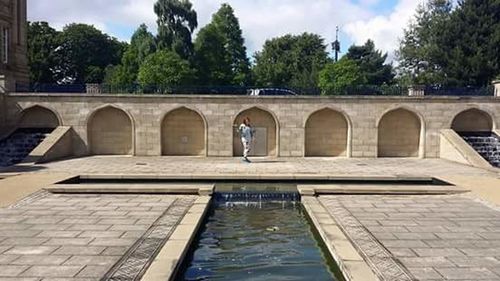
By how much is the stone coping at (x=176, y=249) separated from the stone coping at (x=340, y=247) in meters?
2.15

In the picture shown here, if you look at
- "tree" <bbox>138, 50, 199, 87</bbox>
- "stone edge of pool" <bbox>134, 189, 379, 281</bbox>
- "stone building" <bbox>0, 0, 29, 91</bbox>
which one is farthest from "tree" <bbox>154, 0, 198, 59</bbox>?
"stone edge of pool" <bbox>134, 189, 379, 281</bbox>

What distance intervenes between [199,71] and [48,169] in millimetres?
25536

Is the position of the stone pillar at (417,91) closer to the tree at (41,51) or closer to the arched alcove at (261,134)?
the arched alcove at (261,134)

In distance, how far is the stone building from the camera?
81.8 ft

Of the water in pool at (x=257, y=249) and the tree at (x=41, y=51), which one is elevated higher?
the tree at (x=41, y=51)

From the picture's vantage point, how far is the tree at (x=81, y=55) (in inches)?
2096

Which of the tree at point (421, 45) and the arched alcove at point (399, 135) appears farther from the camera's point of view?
the tree at point (421, 45)

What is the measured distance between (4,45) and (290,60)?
36016 millimetres

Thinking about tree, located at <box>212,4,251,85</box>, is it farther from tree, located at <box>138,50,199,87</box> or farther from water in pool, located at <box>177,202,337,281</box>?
water in pool, located at <box>177,202,337,281</box>

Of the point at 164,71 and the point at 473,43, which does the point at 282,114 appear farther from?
the point at 473,43

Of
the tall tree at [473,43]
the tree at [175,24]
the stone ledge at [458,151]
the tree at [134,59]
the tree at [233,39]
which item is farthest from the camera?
the tree at [233,39]

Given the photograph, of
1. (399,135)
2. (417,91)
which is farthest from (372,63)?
(399,135)

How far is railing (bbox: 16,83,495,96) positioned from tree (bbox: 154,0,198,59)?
58.2 ft

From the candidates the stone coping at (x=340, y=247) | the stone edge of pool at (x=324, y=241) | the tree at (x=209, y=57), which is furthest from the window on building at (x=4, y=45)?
the stone coping at (x=340, y=247)
